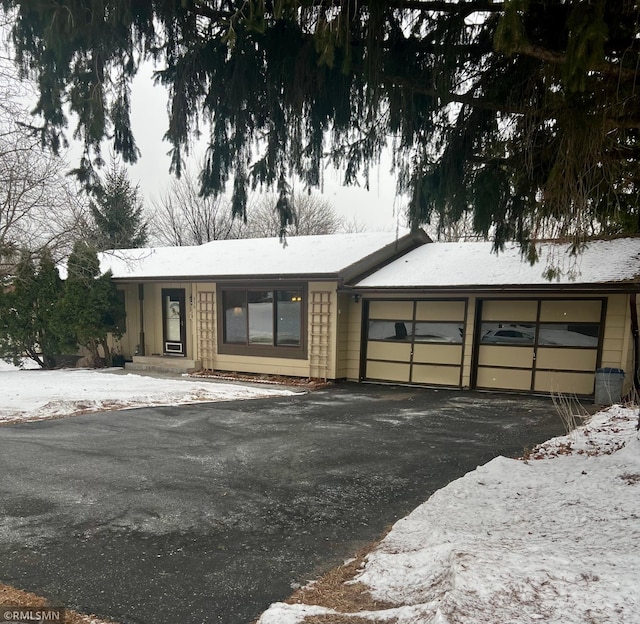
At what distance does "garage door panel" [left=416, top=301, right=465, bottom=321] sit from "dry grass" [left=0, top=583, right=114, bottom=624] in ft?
32.5

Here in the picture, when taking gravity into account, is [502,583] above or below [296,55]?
below

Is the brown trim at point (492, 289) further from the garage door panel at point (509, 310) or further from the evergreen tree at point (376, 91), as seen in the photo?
the evergreen tree at point (376, 91)

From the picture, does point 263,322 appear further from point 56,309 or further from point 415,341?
point 56,309

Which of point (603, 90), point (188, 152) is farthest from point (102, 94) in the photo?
point (603, 90)

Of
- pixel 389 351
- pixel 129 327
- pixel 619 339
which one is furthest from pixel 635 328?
pixel 129 327

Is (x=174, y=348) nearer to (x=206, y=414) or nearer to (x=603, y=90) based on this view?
(x=206, y=414)

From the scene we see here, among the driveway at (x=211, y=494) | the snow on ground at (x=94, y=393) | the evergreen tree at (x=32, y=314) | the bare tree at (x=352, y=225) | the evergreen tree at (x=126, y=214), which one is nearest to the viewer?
the driveway at (x=211, y=494)

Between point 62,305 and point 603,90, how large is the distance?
49.5 feet

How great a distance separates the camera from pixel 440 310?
11375 mm

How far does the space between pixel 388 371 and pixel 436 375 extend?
1.29m

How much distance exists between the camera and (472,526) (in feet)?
11.7

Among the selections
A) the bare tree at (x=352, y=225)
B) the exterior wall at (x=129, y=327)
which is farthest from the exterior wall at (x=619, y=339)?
the bare tree at (x=352, y=225)

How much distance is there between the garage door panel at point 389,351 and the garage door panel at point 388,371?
0.53ft

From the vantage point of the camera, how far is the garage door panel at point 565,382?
9.93m
